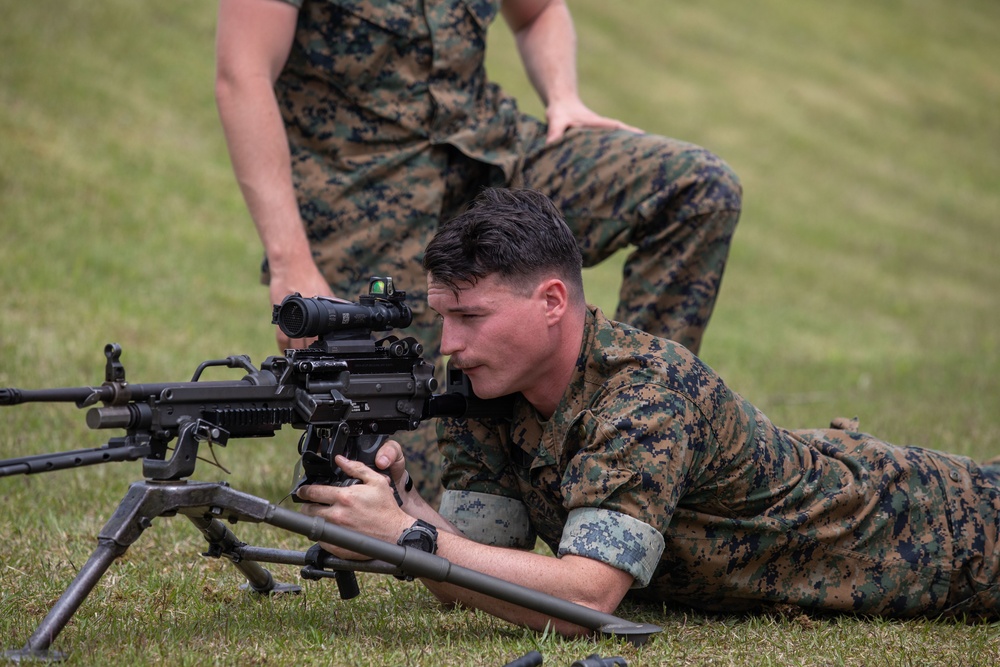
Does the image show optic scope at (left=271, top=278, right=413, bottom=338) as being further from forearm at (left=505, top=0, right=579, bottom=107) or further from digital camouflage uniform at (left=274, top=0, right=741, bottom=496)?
forearm at (left=505, top=0, right=579, bottom=107)

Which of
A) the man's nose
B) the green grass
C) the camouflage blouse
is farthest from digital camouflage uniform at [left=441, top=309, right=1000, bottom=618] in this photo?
the camouflage blouse

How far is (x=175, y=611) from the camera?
407cm

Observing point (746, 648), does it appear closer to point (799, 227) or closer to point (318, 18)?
point (318, 18)

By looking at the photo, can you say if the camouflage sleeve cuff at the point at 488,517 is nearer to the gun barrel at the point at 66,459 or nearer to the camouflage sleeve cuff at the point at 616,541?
the camouflage sleeve cuff at the point at 616,541

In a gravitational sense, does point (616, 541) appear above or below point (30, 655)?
above

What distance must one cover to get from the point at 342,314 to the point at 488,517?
1.05 metres

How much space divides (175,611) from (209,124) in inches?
513

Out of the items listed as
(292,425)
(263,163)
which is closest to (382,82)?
(263,163)

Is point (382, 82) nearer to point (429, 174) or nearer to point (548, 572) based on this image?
point (429, 174)

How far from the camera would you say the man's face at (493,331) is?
386 centimetres

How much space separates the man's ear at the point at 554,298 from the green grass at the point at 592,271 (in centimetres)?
101

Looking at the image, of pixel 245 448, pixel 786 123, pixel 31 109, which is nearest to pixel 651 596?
pixel 245 448

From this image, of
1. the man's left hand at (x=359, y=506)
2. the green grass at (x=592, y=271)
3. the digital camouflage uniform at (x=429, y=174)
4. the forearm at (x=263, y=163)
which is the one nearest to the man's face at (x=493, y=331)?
the man's left hand at (x=359, y=506)

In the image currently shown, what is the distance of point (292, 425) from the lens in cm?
355
